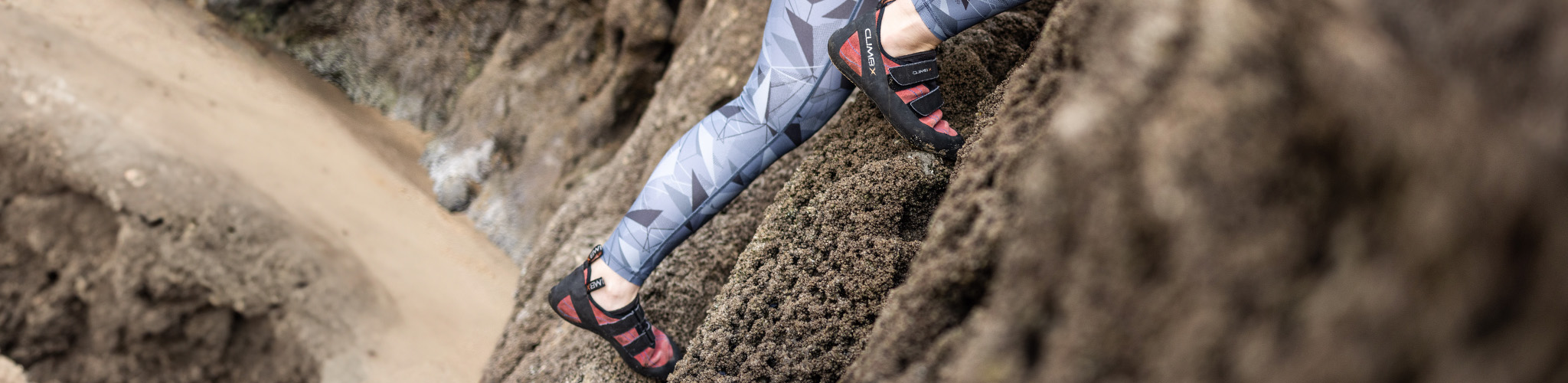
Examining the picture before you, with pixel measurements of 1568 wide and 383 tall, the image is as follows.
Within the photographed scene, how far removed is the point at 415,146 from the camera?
12.0 ft

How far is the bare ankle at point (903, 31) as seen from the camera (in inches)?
43.8

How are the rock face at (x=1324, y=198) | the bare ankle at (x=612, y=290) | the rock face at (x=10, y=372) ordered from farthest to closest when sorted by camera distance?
1. the rock face at (x=10, y=372)
2. the bare ankle at (x=612, y=290)
3. the rock face at (x=1324, y=198)

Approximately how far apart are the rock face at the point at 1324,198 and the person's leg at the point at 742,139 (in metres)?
0.75

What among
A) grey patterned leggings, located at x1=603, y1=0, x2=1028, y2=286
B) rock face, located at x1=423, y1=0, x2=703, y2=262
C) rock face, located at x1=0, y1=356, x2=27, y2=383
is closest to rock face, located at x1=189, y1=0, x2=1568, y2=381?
grey patterned leggings, located at x1=603, y1=0, x2=1028, y2=286

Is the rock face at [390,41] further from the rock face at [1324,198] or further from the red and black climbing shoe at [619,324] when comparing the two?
the rock face at [1324,198]

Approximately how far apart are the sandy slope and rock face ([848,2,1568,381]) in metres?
2.87

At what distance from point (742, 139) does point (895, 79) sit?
309mm

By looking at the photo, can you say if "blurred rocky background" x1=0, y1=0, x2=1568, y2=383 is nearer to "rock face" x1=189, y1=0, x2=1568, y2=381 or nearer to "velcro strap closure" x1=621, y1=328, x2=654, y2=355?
"rock face" x1=189, y1=0, x2=1568, y2=381

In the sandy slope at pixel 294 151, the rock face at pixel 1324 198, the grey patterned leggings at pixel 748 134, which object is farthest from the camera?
the sandy slope at pixel 294 151

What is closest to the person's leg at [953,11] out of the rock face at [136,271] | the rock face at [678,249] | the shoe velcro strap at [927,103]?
the shoe velcro strap at [927,103]

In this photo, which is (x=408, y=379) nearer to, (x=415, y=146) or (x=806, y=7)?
(x=415, y=146)

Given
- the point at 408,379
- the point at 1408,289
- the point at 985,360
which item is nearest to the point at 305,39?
the point at 408,379

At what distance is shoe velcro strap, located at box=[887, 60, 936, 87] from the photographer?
3.71ft

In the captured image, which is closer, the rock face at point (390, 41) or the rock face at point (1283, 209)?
the rock face at point (1283, 209)
